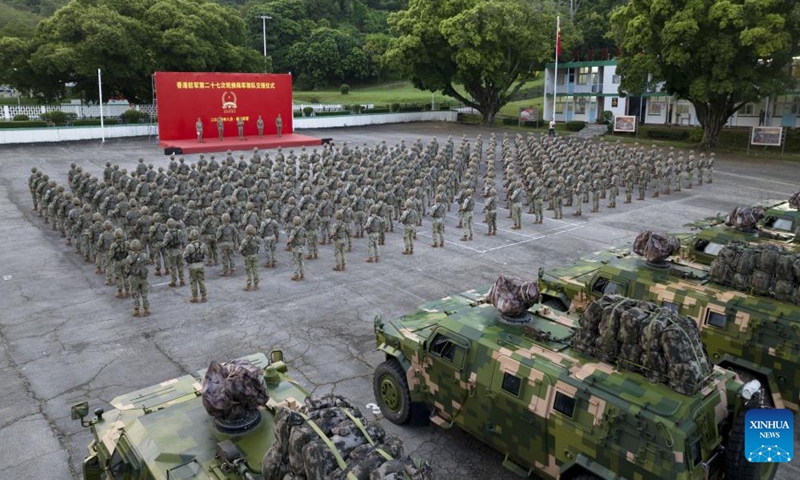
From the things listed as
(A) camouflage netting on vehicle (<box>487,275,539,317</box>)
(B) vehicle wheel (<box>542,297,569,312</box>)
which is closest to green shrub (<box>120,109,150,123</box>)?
(B) vehicle wheel (<box>542,297,569,312</box>)

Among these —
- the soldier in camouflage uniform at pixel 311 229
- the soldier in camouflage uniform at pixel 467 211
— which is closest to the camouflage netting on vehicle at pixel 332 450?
the soldier in camouflage uniform at pixel 311 229

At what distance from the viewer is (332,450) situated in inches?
175

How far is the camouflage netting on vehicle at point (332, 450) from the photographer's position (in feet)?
14.1

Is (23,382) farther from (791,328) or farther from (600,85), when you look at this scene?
(600,85)

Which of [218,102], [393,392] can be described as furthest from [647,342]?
[218,102]

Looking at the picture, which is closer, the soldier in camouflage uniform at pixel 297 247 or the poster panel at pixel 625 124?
the soldier in camouflage uniform at pixel 297 247

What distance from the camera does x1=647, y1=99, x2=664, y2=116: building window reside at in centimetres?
4668

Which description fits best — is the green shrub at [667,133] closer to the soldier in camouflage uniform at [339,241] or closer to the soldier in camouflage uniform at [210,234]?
the soldier in camouflage uniform at [339,241]

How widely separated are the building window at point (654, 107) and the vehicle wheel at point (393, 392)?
44.6 meters

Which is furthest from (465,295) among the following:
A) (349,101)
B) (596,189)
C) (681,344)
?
(349,101)

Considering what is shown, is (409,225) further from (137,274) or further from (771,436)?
(771,436)

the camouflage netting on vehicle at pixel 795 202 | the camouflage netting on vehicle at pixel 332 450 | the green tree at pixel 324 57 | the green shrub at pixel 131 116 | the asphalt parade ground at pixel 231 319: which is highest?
the green tree at pixel 324 57

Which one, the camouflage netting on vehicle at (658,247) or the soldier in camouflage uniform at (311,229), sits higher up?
the camouflage netting on vehicle at (658,247)

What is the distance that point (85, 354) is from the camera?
1016 cm
